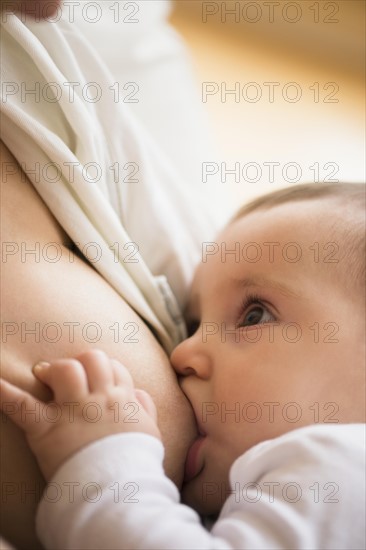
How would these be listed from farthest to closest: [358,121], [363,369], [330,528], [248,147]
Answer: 1. [358,121]
2. [248,147]
3. [363,369]
4. [330,528]

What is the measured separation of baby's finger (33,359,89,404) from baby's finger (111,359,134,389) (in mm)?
39

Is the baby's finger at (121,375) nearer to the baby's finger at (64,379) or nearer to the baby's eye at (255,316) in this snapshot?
the baby's finger at (64,379)

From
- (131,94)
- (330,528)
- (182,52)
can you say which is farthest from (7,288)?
(182,52)

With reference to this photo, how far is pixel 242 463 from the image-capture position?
0.67m

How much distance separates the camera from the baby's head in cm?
72

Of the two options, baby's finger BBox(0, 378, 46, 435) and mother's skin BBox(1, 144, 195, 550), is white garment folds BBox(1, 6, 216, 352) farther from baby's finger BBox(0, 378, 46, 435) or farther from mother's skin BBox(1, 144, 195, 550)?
baby's finger BBox(0, 378, 46, 435)

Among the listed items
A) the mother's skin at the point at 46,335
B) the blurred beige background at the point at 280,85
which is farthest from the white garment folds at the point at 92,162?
the blurred beige background at the point at 280,85

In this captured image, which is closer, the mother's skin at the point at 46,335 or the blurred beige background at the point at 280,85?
the mother's skin at the point at 46,335

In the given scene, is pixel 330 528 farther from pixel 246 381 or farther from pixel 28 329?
pixel 28 329

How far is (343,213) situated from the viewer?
0.83m

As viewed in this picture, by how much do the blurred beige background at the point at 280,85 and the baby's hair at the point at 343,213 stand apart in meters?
0.79

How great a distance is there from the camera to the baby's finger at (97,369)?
0.64 metres

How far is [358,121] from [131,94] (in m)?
1.22

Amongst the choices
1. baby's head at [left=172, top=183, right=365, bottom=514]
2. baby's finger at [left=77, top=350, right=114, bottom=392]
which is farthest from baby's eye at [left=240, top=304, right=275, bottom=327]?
baby's finger at [left=77, top=350, right=114, bottom=392]
